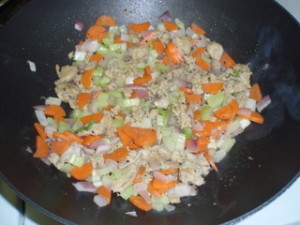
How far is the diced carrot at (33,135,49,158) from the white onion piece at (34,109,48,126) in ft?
0.34

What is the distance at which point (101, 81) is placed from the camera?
232 cm

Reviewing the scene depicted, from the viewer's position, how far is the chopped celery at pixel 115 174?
1.94 meters

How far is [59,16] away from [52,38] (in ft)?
0.50

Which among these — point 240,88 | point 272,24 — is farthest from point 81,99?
point 272,24

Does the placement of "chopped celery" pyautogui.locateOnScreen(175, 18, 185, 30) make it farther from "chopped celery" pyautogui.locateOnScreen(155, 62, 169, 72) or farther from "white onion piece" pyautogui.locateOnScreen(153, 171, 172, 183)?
"white onion piece" pyautogui.locateOnScreen(153, 171, 172, 183)

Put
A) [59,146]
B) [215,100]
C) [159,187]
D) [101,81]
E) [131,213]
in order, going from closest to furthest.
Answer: [131,213] → [159,187] → [59,146] → [215,100] → [101,81]

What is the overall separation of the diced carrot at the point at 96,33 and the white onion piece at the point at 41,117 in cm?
63

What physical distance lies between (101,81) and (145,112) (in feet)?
1.19

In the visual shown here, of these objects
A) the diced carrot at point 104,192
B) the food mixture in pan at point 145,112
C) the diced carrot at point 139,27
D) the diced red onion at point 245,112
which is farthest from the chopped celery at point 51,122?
the diced red onion at point 245,112

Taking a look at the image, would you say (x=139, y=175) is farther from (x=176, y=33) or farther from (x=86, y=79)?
(x=176, y=33)

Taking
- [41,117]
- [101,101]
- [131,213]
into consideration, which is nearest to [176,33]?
[101,101]

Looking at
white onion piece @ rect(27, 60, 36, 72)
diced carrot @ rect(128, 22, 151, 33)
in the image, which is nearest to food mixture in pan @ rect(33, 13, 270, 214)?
diced carrot @ rect(128, 22, 151, 33)

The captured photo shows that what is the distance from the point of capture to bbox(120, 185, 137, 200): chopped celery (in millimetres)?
1889

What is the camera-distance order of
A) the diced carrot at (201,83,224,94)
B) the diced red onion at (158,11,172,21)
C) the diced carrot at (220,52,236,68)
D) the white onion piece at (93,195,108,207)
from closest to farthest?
the white onion piece at (93,195,108,207)
the diced carrot at (201,83,224,94)
the diced carrot at (220,52,236,68)
the diced red onion at (158,11,172,21)
